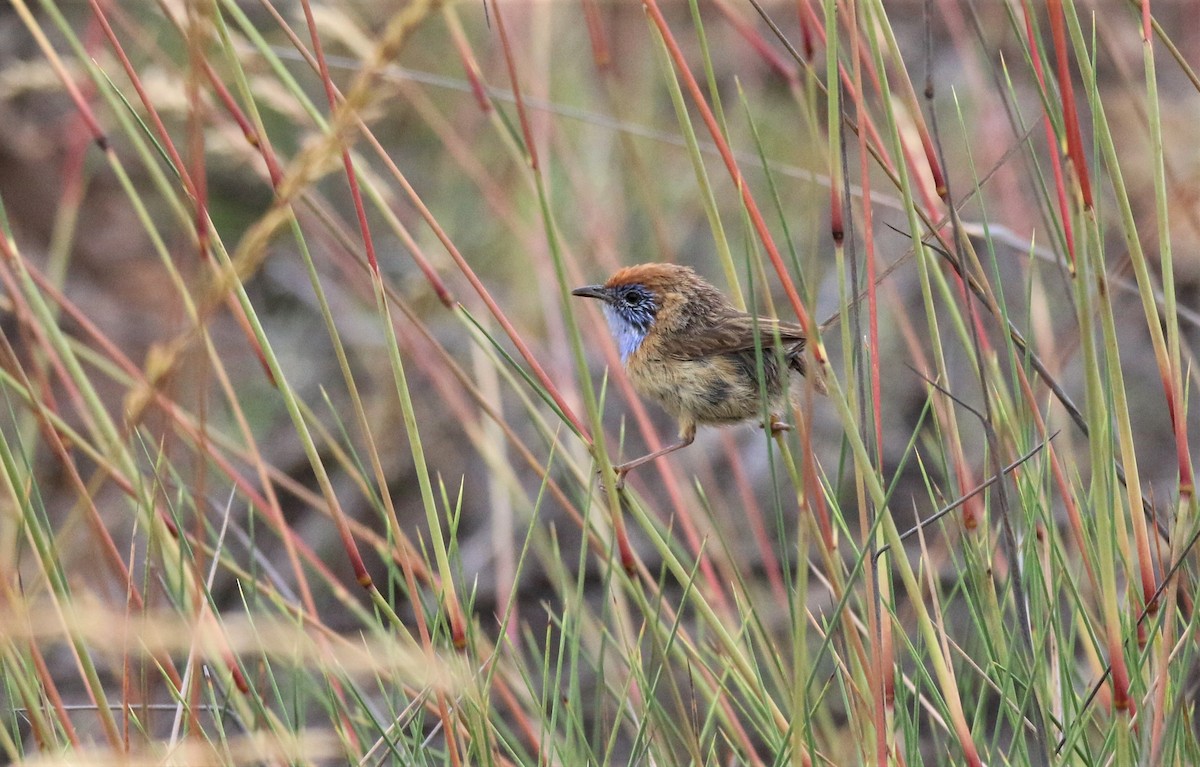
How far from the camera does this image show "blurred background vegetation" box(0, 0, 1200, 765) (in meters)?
1.66

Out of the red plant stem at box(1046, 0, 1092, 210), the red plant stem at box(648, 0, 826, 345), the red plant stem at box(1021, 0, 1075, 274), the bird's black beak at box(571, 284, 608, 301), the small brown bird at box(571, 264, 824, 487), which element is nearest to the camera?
the red plant stem at box(1046, 0, 1092, 210)

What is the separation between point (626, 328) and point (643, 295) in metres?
0.11

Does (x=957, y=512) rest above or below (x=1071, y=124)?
below

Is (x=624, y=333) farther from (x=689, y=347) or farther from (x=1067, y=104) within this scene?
(x=1067, y=104)

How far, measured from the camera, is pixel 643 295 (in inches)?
137

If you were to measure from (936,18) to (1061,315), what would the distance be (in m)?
1.48

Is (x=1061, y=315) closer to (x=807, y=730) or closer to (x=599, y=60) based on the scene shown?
(x=599, y=60)

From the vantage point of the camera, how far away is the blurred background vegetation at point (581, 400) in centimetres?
166

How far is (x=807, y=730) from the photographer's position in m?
1.68

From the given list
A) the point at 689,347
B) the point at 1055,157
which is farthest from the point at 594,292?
the point at 1055,157

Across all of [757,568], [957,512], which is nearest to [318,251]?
[757,568]

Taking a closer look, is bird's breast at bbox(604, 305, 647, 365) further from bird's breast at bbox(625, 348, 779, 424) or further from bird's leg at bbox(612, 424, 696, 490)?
bird's leg at bbox(612, 424, 696, 490)

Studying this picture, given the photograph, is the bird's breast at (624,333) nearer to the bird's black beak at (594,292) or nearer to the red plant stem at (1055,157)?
the bird's black beak at (594,292)

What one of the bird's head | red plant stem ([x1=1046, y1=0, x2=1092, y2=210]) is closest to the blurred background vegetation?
red plant stem ([x1=1046, y1=0, x2=1092, y2=210])
